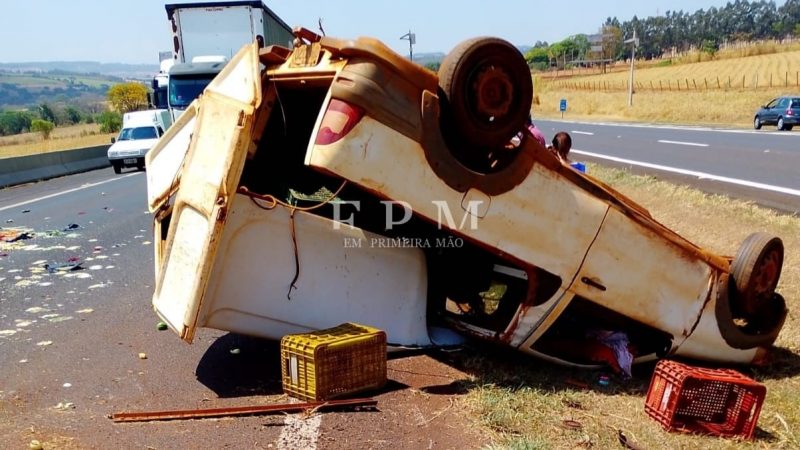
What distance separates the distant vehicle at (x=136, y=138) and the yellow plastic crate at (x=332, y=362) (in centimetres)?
1717

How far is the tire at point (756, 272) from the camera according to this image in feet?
14.9

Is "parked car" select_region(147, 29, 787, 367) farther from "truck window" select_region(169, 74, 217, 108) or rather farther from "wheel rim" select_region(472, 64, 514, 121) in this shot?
"truck window" select_region(169, 74, 217, 108)

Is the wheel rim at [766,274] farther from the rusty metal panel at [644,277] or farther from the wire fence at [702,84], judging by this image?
the wire fence at [702,84]

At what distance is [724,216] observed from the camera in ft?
30.5

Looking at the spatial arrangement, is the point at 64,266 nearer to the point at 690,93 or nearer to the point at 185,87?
the point at 185,87

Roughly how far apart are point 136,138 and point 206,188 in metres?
19.7

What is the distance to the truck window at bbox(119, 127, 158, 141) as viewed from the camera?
74.0 ft

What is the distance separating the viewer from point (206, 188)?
4.34m

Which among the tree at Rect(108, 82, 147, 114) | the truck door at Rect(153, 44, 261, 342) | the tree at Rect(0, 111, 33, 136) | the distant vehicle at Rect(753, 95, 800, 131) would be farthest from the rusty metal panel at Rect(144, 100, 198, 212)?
the tree at Rect(0, 111, 33, 136)

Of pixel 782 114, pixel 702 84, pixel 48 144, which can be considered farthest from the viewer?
pixel 702 84

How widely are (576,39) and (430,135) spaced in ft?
618

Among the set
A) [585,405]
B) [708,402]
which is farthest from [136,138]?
[708,402]

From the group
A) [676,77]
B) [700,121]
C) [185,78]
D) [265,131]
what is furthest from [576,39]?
[265,131]

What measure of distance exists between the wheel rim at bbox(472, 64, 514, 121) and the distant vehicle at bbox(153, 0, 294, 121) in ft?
53.3
